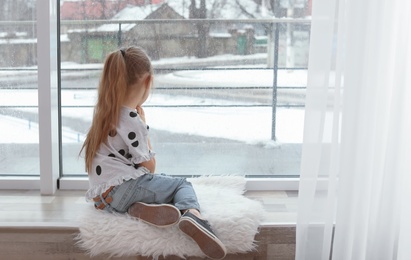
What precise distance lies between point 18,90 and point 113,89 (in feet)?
2.23

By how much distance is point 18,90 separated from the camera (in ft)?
8.80

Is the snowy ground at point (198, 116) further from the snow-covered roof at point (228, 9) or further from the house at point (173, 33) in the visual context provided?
the snow-covered roof at point (228, 9)

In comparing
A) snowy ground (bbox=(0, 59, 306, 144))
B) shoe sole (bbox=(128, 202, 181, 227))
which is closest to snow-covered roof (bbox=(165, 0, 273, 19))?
snowy ground (bbox=(0, 59, 306, 144))

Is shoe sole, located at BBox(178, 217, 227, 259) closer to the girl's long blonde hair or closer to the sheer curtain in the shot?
the sheer curtain

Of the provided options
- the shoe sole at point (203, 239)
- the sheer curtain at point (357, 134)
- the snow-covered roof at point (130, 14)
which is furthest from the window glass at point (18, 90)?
the sheer curtain at point (357, 134)

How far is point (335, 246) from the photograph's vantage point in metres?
2.02

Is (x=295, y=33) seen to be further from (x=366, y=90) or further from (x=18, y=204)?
(x=18, y=204)

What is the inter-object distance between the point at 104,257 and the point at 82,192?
58 centimetres

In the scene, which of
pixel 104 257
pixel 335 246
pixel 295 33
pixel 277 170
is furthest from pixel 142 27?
pixel 335 246

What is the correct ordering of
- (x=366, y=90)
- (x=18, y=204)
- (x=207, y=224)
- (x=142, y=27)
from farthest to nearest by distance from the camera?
(x=142, y=27) → (x=18, y=204) → (x=207, y=224) → (x=366, y=90)

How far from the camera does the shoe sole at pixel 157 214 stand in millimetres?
2072

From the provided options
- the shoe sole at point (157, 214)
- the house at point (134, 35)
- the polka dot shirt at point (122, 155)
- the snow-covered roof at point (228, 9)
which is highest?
the snow-covered roof at point (228, 9)

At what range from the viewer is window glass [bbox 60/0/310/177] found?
262cm

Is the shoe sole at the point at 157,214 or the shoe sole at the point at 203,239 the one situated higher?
the shoe sole at the point at 157,214
